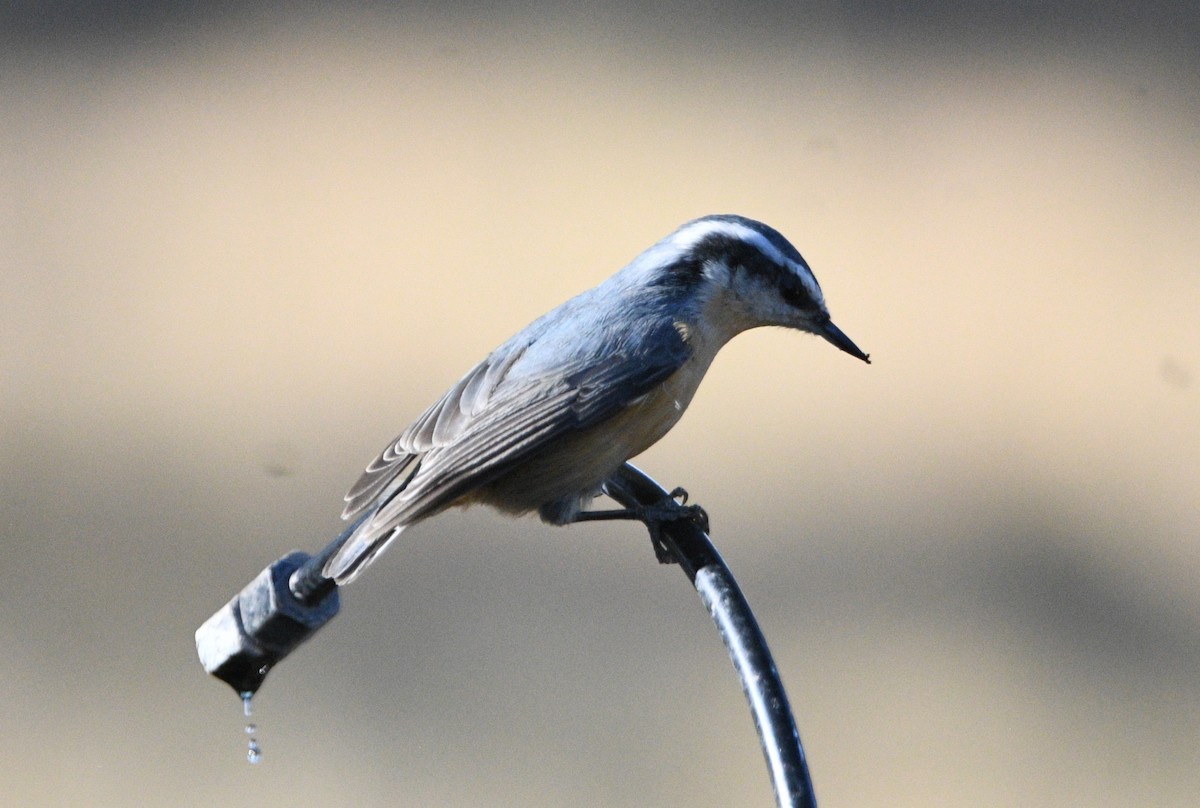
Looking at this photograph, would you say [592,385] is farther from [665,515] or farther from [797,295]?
[797,295]

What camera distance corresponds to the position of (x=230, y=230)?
13.6ft

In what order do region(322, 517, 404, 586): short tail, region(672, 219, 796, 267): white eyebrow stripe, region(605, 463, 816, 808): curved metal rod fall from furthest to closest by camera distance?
region(672, 219, 796, 267): white eyebrow stripe, region(322, 517, 404, 586): short tail, region(605, 463, 816, 808): curved metal rod

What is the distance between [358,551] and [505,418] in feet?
1.00

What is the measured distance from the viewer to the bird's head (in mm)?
1867

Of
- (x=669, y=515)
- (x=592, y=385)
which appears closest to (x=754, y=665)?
(x=669, y=515)

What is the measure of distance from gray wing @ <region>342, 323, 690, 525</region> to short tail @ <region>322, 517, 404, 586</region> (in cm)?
9

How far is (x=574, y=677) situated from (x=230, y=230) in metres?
1.66

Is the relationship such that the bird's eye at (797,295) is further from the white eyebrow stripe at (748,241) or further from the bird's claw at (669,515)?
the bird's claw at (669,515)

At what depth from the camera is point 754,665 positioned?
131cm

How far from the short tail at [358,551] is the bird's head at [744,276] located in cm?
51

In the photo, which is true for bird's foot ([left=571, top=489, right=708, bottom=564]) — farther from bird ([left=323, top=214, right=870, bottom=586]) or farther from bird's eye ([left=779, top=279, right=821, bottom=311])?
bird's eye ([left=779, top=279, right=821, bottom=311])

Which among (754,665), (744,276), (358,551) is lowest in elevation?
(754,665)

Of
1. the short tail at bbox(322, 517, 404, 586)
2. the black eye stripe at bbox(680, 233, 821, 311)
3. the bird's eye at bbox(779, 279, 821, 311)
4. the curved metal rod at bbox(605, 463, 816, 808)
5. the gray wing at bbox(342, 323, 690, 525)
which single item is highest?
the black eye stripe at bbox(680, 233, 821, 311)

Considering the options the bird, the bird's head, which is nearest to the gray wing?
the bird
